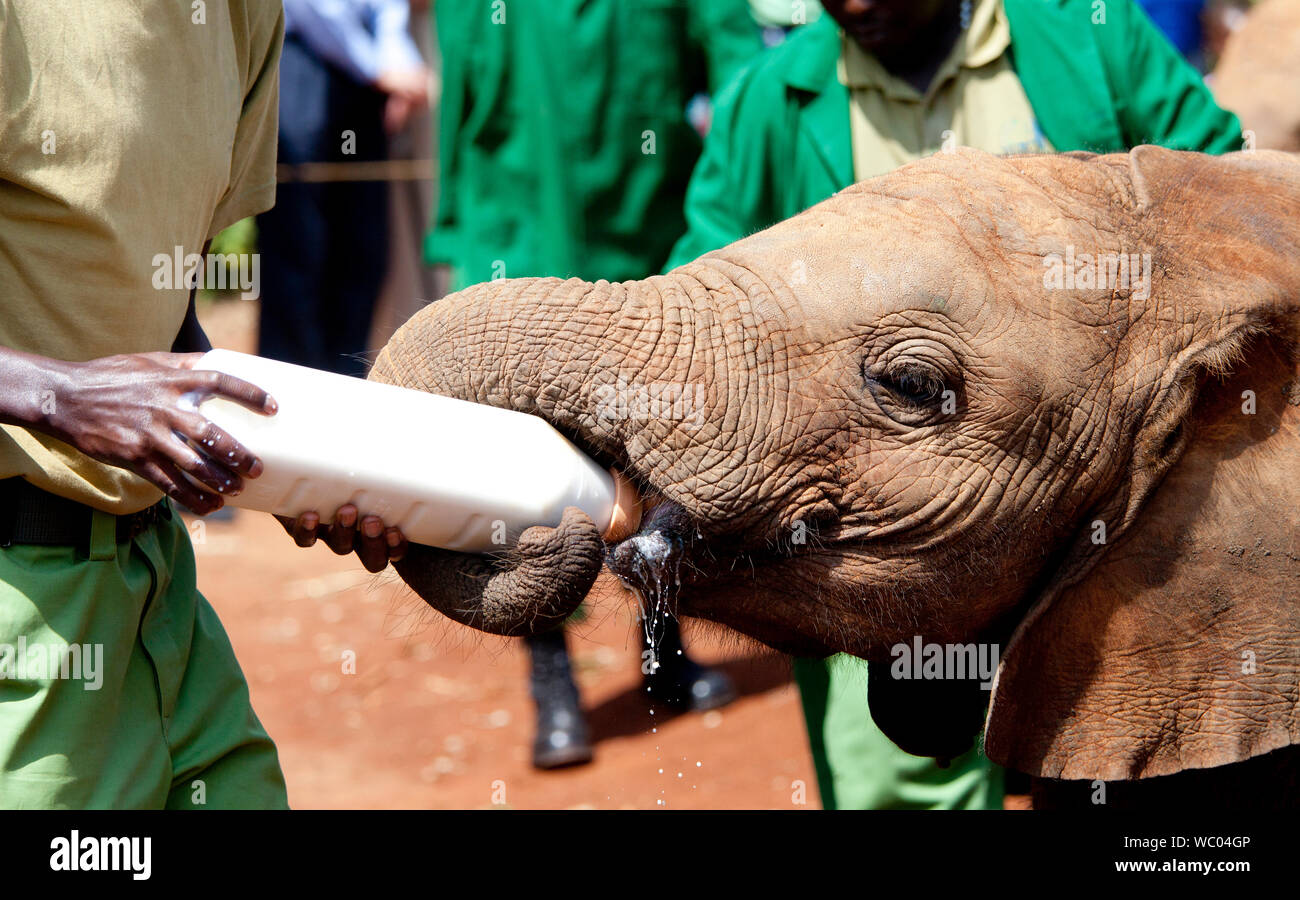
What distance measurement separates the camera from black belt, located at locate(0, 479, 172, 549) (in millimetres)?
2619

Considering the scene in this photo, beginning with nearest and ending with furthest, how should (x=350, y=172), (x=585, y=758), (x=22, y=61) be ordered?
1. (x=22, y=61)
2. (x=585, y=758)
3. (x=350, y=172)

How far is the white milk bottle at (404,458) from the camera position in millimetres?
2293

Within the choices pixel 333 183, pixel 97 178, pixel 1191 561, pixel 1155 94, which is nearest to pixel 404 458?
pixel 97 178

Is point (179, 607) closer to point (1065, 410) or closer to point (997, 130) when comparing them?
point (1065, 410)

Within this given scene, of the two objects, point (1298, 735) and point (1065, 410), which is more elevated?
point (1065, 410)

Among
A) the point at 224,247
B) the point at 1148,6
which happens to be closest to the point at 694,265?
the point at 1148,6

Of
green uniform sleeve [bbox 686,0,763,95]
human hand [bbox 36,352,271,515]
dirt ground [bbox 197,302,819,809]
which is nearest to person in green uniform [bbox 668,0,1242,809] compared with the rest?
dirt ground [bbox 197,302,819,809]

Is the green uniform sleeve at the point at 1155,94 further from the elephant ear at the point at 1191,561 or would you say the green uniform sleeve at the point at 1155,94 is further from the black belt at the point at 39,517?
the black belt at the point at 39,517

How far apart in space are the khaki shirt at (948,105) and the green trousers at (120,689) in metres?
1.91

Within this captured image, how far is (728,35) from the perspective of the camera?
5270 millimetres

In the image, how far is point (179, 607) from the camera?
9.52ft

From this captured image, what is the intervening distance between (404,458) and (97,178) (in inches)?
27.2

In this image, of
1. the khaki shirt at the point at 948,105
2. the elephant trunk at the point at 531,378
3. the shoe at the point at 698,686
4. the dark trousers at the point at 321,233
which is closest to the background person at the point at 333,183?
the dark trousers at the point at 321,233

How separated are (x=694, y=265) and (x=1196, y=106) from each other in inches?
65.2
